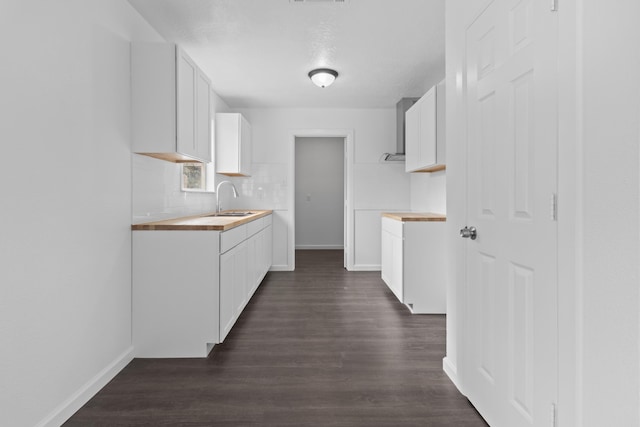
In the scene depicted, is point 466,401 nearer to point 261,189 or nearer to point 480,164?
point 480,164

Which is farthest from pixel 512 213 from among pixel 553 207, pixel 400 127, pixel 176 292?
pixel 400 127

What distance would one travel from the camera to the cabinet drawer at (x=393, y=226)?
355cm

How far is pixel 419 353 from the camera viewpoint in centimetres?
248

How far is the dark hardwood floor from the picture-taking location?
1.76 meters

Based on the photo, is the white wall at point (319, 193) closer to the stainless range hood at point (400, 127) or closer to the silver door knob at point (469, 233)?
the stainless range hood at point (400, 127)

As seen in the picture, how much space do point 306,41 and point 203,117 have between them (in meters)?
1.10

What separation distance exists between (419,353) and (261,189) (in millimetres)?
3548

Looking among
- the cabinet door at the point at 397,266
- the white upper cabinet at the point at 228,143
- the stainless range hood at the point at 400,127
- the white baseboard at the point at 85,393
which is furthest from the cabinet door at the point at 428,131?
the white baseboard at the point at 85,393

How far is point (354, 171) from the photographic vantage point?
17.8 feet

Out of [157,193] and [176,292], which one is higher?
[157,193]

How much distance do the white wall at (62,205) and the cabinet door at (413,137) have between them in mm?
2753

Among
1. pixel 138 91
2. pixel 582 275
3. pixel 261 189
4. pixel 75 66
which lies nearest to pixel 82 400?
pixel 75 66

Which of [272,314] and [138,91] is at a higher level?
[138,91]

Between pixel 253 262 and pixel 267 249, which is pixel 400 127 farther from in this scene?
pixel 253 262
